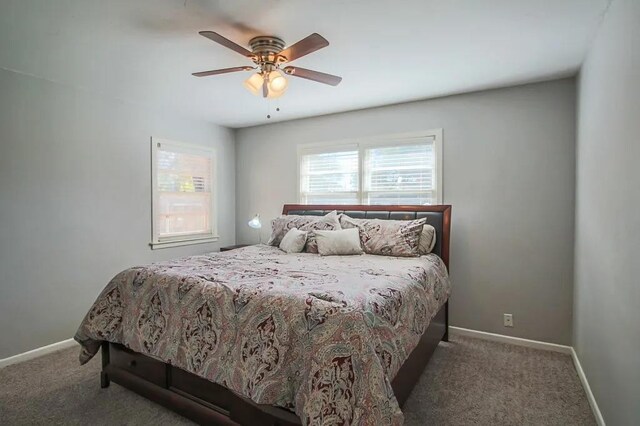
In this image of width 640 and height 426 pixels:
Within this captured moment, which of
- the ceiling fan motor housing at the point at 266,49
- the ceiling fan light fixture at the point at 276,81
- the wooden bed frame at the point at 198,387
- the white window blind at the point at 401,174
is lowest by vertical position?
the wooden bed frame at the point at 198,387

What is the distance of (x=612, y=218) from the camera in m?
1.79

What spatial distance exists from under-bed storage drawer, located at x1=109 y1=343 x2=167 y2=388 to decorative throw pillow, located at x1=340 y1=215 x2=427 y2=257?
6.30 ft

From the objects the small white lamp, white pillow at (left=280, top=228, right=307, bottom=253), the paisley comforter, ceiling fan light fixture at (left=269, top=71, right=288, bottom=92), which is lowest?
the paisley comforter

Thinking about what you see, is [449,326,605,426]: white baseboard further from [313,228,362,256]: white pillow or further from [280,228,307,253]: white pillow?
[280,228,307,253]: white pillow

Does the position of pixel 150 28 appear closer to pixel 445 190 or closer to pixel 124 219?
pixel 124 219

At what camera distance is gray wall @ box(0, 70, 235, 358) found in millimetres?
2758

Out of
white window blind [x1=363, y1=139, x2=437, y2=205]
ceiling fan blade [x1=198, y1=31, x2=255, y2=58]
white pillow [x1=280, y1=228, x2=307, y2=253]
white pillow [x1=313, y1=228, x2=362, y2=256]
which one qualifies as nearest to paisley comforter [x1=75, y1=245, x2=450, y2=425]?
white pillow [x1=313, y1=228, x2=362, y2=256]

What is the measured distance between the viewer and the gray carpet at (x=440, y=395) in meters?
2.01

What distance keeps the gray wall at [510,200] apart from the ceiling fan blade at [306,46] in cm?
190

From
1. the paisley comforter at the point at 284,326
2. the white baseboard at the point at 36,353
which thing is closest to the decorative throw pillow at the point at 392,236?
the paisley comforter at the point at 284,326

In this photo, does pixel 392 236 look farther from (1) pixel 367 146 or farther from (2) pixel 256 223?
(2) pixel 256 223

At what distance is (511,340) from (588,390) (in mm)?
912

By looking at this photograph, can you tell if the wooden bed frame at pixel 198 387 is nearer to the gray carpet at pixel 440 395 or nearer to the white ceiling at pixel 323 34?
the gray carpet at pixel 440 395

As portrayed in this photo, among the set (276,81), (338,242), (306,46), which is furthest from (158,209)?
(306,46)
